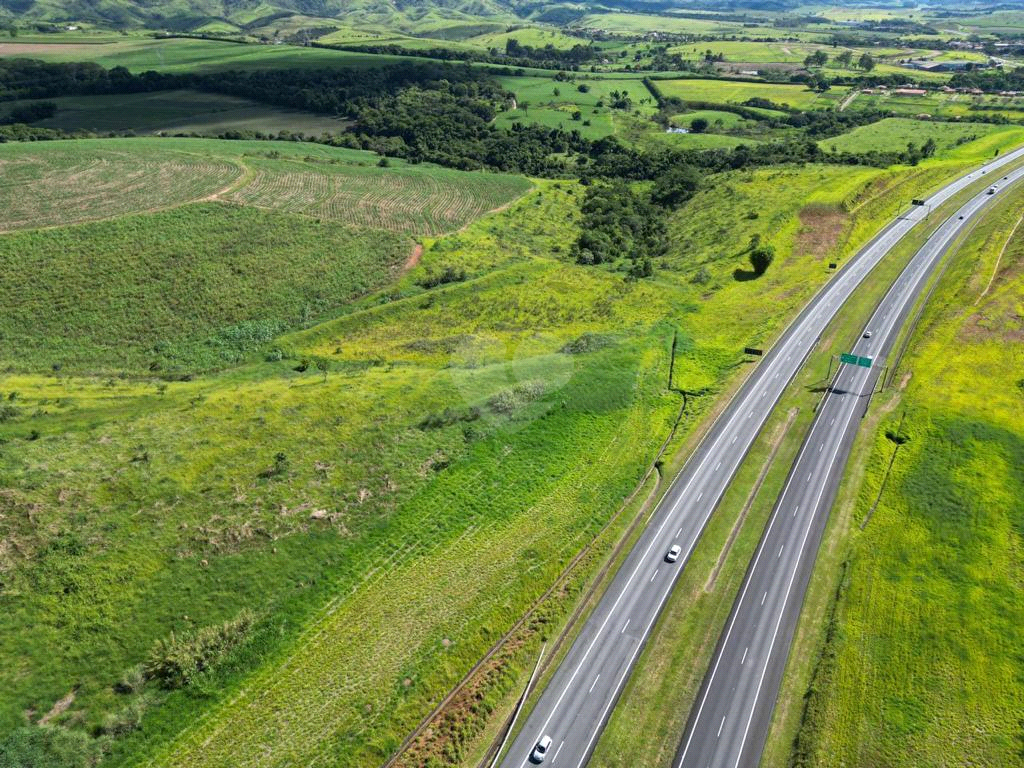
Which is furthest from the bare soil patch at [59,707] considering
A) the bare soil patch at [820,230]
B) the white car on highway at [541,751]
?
the bare soil patch at [820,230]

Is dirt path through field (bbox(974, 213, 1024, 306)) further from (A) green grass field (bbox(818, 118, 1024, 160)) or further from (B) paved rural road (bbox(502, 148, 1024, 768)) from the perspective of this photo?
(A) green grass field (bbox(818, 118, 1024, 160))

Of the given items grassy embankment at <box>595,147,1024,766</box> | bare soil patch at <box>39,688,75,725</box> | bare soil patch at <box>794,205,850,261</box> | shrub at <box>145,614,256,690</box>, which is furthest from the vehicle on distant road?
bare soil patch at <box>794,205,850,261</box>

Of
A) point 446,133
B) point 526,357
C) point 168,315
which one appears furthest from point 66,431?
point 446,133

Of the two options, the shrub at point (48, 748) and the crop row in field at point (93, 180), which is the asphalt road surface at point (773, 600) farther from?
the crop row in field at point (93, 180)

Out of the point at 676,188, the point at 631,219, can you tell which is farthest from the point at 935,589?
the point at 676,188

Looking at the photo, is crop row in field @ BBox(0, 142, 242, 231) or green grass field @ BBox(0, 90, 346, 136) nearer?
crop row in field @ BBox(0, 142, 242, 231)

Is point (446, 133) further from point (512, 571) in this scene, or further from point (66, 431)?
point (512, 571)
